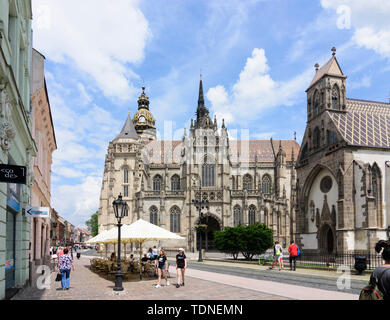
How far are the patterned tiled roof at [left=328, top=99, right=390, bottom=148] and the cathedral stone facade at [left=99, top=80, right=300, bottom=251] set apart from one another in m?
19.9

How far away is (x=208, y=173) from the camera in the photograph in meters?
65.0

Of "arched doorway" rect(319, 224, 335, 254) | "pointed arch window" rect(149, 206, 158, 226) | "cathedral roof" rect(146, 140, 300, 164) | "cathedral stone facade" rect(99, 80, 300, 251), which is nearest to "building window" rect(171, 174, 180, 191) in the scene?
"cathedral stone facade" rect(99, 80, 300, 251)

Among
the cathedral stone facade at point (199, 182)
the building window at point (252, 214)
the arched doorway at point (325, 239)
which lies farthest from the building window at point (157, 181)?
the arched doorway at point (325, 239)

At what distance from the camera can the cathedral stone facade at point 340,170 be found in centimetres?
3023

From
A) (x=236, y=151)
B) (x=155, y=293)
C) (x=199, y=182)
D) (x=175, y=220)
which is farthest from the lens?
(x=236, y=151)

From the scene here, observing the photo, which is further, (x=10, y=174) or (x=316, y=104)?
(x=316, y=104)

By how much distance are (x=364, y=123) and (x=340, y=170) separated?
600cm

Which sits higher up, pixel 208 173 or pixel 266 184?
pixel 208 173

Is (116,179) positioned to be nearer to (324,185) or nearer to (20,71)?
(324,185)

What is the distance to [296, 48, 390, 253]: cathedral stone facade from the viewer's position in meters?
30.2

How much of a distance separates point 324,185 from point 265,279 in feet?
63.4

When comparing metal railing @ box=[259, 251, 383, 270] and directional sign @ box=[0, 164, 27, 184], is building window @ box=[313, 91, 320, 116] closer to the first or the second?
metal railing @ box=[259, 251, 383, 270]

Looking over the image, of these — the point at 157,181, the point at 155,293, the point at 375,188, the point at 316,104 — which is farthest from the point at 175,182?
the point at 155,293

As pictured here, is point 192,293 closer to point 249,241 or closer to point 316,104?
point 249,241
